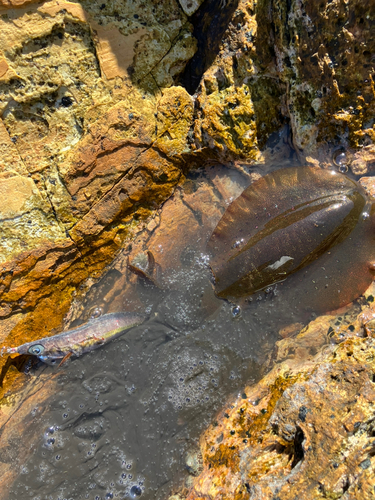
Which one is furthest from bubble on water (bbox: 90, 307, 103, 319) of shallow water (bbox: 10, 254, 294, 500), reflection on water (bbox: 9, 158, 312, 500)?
shallow water (bbox: 10, 254, 294, 500)

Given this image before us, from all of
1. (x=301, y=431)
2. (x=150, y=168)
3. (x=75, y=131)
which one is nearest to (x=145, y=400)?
(x=301, y=431)

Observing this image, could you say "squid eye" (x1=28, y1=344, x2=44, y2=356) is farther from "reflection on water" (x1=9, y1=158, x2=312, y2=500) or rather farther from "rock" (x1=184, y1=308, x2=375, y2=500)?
"rock" (x1=184, y1=308, x2=375, y2=500)

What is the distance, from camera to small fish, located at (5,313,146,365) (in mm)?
3275

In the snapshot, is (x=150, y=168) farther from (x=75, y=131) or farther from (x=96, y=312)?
(x=96, y=312)

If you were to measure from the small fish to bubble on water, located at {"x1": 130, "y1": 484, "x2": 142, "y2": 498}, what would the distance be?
1.29 meters

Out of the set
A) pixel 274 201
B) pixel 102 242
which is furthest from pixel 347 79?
pixel 102 242

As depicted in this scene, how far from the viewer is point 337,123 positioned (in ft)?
10.6

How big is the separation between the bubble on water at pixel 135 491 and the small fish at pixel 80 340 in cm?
129

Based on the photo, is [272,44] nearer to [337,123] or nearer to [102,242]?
[337,123]

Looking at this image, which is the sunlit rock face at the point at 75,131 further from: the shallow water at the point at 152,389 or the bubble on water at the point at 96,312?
the shallow water at the point at 152,389

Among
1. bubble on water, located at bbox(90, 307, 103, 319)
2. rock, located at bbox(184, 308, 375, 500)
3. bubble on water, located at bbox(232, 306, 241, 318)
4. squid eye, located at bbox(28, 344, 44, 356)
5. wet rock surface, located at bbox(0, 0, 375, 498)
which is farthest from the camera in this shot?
bubble on water, located at bbox(90, 307, 103, 319)

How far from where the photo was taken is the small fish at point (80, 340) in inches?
129

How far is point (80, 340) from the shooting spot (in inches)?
133

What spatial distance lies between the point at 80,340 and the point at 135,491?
143 centimetres
